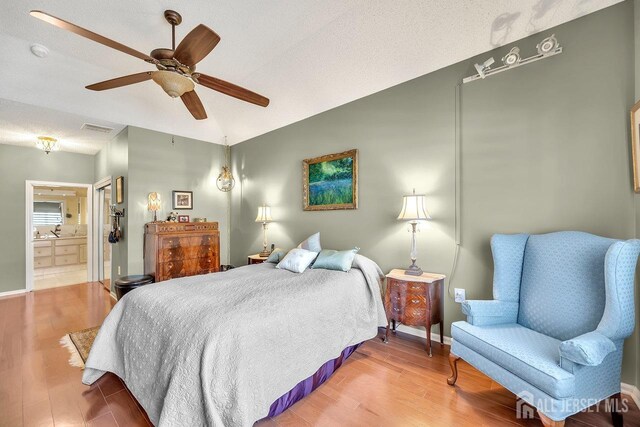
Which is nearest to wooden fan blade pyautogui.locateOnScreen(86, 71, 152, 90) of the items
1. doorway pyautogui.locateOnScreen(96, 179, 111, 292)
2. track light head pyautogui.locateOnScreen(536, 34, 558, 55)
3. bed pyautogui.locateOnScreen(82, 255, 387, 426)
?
bed pyautogui.locateOnScreen(82, 255, 387, 426)

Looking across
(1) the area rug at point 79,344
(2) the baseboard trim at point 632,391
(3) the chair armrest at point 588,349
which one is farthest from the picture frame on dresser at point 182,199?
(2) the baseboard trim at point 632,391

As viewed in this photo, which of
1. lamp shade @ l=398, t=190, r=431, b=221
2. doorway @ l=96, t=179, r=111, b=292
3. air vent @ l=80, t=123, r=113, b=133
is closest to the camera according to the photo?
lamp shade @ l=398, t=190, r=431, b=221

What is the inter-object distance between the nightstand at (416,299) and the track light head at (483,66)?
1.99m

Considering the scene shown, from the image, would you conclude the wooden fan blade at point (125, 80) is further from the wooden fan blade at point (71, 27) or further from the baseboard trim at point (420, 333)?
the baseboard trim at point (420, 333)

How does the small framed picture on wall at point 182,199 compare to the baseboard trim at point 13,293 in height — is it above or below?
above

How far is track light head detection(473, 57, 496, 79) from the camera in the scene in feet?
7.38

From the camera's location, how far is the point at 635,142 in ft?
5.65

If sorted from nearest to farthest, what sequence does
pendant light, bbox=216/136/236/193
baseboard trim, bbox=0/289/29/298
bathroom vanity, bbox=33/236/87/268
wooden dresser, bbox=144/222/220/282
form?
wooden dresser, bbox=144/222/220/282 < baseboard trim, bbox=0/289/29/298 < pendant light, bbox=216/136/236/193 < bathroom vanity, bbox=33/236/87/268

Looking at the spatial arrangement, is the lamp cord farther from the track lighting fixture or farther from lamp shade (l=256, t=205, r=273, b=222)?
lamp shade (l=256, t=205, r=273, b=222)

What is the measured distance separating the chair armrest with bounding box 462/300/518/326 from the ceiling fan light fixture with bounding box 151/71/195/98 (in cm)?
277

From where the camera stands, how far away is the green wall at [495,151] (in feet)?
6.22

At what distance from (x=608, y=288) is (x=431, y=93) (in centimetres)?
223

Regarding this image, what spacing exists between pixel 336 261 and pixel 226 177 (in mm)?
3280

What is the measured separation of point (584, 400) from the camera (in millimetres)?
1366
